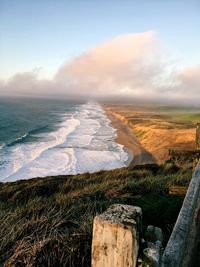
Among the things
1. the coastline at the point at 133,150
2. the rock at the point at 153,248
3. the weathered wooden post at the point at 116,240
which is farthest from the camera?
the coastline at the point at 133,150

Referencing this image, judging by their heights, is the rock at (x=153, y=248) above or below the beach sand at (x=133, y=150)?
above

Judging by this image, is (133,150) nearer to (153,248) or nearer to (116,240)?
(153,248)

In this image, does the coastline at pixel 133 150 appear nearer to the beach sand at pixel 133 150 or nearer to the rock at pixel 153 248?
the beach sand at pixel 133 150

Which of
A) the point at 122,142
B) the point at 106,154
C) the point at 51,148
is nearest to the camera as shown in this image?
the point at 106,154

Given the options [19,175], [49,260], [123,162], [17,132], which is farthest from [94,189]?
[17,132]

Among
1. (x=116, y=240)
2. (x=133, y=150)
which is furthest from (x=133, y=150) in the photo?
(x=116, y=240)

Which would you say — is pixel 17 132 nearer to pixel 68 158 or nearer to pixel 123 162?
pixel 68 158

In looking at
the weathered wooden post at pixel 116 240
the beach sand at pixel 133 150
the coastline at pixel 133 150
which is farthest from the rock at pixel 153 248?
the beach sand at pixel 133 150

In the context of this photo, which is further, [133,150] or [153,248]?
[133,150]

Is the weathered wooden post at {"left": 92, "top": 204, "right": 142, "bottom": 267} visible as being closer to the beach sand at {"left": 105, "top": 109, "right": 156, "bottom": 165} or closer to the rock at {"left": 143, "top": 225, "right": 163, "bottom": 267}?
the rock at {"left": 143, "top": 225, "right": 163, "bottom": 267}
